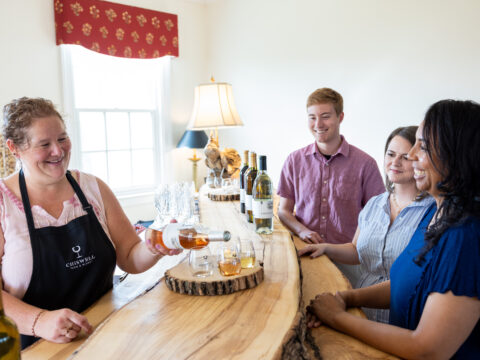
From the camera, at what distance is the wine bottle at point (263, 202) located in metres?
1.59

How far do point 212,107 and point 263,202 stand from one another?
186 centimetres

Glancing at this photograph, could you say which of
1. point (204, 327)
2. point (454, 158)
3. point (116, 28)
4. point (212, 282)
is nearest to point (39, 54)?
point (116, 28)

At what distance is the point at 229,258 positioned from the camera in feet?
3.68

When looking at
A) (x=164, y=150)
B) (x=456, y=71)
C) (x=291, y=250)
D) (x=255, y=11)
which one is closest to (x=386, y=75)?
(x=456, y=71)

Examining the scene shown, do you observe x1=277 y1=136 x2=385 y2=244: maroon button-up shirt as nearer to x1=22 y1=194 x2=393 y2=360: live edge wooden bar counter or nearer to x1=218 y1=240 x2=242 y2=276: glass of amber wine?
x1=22 y1=194 x2=393 y2=360: live edge wooden bar counter

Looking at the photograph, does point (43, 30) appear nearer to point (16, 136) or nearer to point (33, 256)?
point (16, 136)

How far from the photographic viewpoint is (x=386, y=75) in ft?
10.8

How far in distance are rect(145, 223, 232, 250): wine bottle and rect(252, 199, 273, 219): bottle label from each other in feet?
1.54

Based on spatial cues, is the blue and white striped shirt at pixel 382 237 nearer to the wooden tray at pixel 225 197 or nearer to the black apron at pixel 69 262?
the wooden tray at pixel 225 197

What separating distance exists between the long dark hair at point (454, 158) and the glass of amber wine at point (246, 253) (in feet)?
1.48

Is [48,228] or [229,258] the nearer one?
[229,258]

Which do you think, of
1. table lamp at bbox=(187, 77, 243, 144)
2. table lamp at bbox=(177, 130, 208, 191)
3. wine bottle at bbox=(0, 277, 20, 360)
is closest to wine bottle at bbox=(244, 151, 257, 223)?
wine bottle at bbox=(0, 277, 20, 360)

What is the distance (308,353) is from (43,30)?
3.96 m

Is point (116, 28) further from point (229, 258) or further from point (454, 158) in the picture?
point (454, 158)
